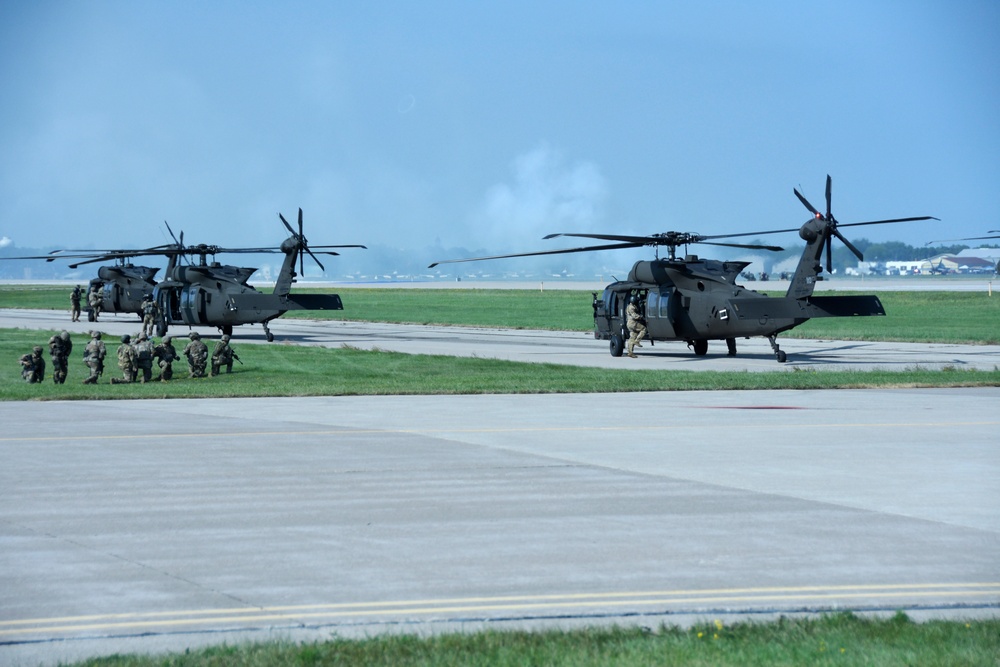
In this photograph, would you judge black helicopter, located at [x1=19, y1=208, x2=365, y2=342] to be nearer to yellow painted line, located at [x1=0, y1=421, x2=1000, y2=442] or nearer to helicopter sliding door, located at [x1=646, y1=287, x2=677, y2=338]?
helicopter sliding door, located at [x1=646, y1=287, x2=677, y2=338]

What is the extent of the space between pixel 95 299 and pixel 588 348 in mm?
28257

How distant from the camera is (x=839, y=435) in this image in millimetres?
16234

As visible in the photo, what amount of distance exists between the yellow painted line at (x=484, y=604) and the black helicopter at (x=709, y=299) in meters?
20.7

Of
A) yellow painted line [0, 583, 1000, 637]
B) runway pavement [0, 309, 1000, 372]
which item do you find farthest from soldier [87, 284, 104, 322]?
yellow painted line [0, 583, 1000, 637]

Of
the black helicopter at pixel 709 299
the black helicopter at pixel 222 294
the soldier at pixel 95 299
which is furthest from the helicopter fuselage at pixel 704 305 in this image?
the soldier at pixel 95 299

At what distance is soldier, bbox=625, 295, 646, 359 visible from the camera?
113 ft

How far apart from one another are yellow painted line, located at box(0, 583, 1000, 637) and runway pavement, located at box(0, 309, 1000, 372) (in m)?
20.7

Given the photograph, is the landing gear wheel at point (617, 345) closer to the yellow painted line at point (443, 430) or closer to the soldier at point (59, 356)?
the soldier at point (59, 356)

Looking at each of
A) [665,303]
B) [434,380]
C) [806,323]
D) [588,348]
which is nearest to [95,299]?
[588,348]

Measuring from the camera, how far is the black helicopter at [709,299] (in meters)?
29.5

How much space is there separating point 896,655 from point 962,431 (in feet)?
35.4

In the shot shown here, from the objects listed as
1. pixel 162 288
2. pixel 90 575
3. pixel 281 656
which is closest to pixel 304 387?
pixel 90 575

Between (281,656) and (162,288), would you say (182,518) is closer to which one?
(281,656)

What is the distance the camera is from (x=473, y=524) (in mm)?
10406
